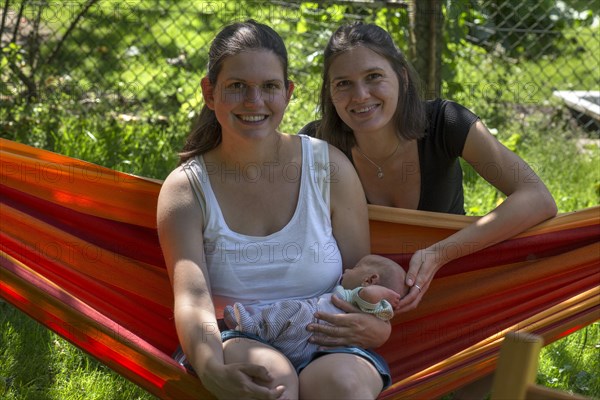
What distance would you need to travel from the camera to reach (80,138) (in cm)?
455

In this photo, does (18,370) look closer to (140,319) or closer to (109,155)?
(140,319)

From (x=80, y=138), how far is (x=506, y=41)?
9.86 ft

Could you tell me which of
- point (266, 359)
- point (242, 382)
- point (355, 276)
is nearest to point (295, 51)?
point (355, 276)

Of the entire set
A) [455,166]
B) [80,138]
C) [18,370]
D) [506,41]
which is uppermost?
[506,41]

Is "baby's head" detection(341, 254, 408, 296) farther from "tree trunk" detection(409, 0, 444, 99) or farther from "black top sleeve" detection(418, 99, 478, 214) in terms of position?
"tree trunk" detection(409, 0, 444, 99)

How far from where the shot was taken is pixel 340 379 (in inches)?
79.9

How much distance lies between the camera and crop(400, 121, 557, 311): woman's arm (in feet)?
8.09

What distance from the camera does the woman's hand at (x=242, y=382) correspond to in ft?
6.48

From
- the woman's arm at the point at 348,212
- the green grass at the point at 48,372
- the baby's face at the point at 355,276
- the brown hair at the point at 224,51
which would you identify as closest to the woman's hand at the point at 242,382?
the baby's face at the point at 355,276

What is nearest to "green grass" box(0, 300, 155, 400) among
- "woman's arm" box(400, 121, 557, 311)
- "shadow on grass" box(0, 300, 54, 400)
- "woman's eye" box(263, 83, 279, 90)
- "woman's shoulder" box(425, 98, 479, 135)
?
"shadow on grass" box(0, 300, 54, 400)

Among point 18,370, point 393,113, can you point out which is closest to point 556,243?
point 393,113

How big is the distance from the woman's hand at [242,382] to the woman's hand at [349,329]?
0.23m

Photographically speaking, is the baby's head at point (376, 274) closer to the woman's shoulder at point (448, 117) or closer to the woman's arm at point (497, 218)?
the woman's arm at point (497, 218)

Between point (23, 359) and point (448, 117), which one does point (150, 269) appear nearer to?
point (23, 359)
